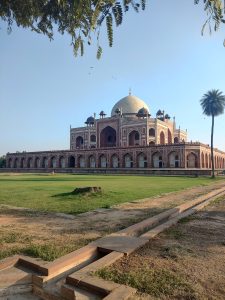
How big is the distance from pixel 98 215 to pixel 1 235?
2.87 m

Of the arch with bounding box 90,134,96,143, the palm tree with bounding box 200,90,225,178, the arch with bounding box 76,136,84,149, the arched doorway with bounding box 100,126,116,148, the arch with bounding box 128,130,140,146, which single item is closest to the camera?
the palm tree with bounding box 200,90,225,178

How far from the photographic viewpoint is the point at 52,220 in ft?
23.3

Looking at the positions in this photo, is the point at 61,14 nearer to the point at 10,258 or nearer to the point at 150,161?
the point at 10,258

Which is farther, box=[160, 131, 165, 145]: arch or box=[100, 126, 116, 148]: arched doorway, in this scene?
box=[100, 126, 116, 148]: arched doorway

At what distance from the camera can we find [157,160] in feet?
174

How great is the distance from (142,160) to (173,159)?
612 cm

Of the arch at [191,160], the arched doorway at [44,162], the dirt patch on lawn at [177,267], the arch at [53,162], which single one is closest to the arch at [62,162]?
the arch at [53,162]

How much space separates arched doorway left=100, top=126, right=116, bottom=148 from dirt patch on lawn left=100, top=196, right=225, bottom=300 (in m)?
60.5

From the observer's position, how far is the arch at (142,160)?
54.0 metres

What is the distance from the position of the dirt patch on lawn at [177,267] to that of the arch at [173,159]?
45.1 meters

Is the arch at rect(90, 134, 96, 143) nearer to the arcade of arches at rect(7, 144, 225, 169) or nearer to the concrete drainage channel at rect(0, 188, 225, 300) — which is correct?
the arcade of arches at rect(7, 144, 225, 169)

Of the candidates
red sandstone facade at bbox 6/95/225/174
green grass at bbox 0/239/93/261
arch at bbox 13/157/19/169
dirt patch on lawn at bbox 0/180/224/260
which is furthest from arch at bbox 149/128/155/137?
green grass at bbox 0/239/93/261

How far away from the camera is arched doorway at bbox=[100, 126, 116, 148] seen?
6631 cm

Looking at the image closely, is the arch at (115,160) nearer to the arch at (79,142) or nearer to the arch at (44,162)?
the arch at (79,142)
